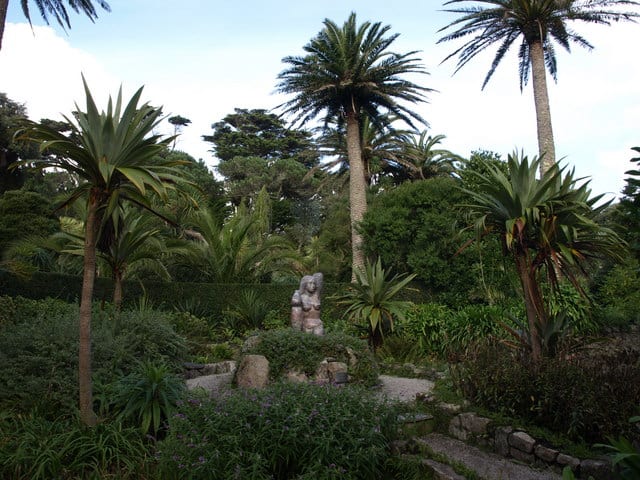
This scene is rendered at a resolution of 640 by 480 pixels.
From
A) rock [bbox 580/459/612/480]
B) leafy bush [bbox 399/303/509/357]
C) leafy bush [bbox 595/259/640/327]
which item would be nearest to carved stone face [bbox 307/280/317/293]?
leafy bush [bbox 399/303/509/357]

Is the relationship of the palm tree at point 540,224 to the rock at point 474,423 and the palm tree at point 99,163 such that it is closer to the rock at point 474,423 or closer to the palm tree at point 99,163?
the rock at point 474,423

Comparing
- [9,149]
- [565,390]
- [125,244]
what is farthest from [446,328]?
[9,149]

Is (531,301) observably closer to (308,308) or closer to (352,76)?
(308,308)

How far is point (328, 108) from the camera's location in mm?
19609

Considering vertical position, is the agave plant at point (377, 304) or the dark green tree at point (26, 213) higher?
the dark green tree at point (26, 213)

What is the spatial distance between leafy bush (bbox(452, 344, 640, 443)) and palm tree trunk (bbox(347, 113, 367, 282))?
470 inches

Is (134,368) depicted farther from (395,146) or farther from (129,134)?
(395,146)

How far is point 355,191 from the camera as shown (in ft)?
61.2

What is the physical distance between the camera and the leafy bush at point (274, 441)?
13.0ft

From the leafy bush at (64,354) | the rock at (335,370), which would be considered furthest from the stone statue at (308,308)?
the leafy bush at (64,354)

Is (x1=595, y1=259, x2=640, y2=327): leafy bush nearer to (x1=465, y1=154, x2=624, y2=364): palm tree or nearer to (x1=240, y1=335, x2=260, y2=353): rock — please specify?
(x1=465, y1=154, x2=624, y2=364): palm tree

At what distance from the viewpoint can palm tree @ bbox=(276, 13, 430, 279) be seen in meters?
18.5

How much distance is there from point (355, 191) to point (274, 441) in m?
14.9

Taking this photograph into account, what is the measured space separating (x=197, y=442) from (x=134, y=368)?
238 cm
